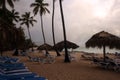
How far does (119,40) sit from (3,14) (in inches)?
490

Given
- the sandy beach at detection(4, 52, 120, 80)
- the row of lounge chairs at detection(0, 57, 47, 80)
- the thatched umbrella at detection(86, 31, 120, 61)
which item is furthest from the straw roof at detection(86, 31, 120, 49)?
the row of lounge chairs at detection(0, 57, 47, 80)

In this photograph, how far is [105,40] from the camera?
15.5m

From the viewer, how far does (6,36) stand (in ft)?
56.0

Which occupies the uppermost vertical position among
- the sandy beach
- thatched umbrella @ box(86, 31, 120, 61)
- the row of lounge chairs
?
thatched umbrella @ box(86, 31, 120, 61)

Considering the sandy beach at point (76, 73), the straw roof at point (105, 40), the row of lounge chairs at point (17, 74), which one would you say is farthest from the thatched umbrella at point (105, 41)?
the row of lounge chairs at point (17, 74)

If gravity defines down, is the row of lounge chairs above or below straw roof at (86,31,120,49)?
below

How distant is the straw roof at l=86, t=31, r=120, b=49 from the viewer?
1534 centimetres

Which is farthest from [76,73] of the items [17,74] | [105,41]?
[17,74]

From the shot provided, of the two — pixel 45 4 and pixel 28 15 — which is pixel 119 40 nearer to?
pixel 45 4

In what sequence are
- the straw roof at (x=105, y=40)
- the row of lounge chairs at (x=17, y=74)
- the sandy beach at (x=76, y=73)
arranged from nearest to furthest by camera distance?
1. the row of lounge chairs at (x=17, y=74)
2. the sandy beach at (x=76, y=73)
3. the straw roof at (x=105, y=40)

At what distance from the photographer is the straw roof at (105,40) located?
15344 mm

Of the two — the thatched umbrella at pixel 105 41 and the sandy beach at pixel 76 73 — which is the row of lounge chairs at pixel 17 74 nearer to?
the sandy beach at pixel 76 73

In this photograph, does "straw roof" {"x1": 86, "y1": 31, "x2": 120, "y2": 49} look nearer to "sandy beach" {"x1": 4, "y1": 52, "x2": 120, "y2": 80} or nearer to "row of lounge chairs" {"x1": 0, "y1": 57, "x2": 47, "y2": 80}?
"sandy beach" {"x1": 4, "y1": 52, "x2": 120, "y2": 80}

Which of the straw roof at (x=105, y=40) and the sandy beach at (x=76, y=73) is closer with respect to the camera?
the sandy beach at (x=76, y=73)
